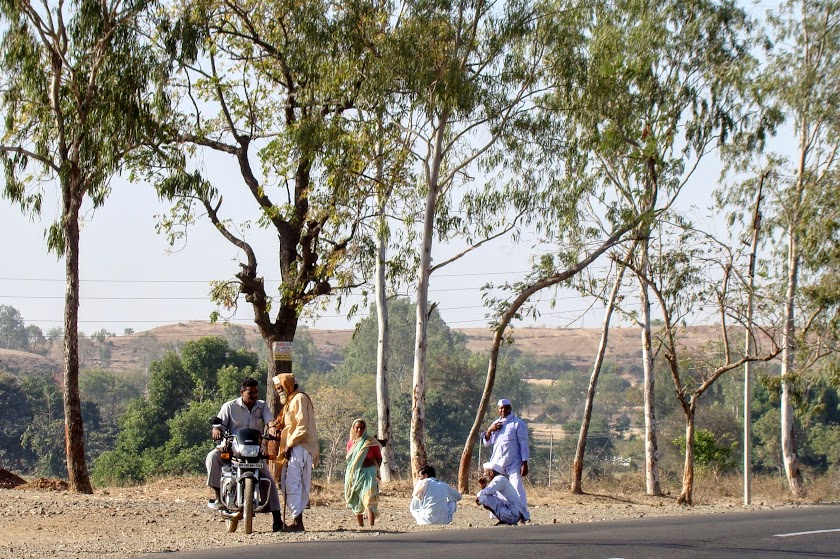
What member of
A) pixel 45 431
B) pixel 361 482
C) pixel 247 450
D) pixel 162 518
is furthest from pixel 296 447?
pixel 45 431

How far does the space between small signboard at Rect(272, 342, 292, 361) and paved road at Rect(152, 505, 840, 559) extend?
31.1ft

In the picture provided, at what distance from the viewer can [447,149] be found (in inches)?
1027

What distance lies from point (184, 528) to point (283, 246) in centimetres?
1068

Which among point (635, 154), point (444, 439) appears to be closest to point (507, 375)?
point (444, 439)

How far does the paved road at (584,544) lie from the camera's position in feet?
34.6

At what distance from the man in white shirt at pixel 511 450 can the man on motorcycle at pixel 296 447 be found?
3389mm

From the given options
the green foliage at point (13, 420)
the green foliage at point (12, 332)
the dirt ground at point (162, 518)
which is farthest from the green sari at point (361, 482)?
the green foliage at point (12, 332)

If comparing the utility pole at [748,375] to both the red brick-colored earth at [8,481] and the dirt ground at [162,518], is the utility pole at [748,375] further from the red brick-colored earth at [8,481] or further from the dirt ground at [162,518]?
the red brick-colored earth at [8,481]

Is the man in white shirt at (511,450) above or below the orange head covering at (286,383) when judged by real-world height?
below

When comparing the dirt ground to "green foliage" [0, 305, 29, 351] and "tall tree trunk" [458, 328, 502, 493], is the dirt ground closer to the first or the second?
"tall tree trunk" [458, 328, 502, 493]

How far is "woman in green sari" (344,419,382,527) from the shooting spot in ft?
50.3

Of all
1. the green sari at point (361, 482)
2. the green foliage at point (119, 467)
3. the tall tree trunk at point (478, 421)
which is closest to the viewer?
the green sari at point (361, 482)

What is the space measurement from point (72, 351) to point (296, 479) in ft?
30.7

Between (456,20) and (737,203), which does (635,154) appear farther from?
(737,203)
